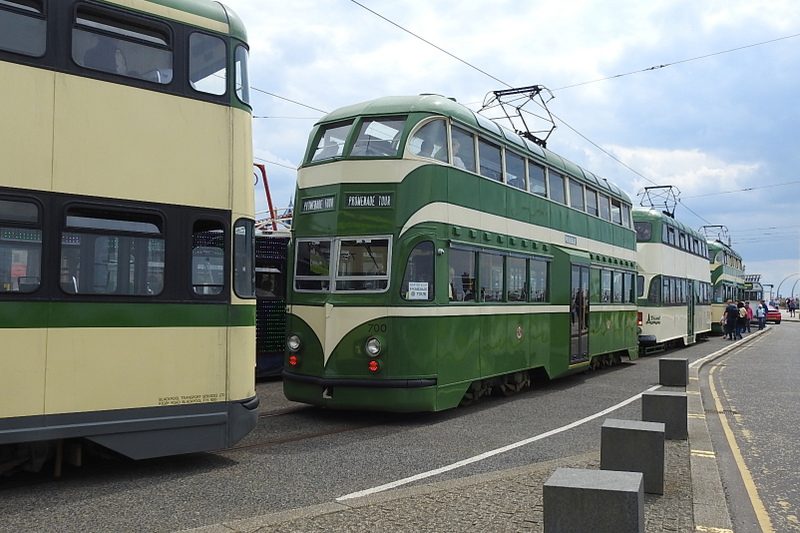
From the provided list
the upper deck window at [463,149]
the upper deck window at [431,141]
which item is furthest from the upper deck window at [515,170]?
the upper deck window at [431,141]

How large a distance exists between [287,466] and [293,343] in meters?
3.01

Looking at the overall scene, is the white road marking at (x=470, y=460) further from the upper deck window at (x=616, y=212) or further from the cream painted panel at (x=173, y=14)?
the upper deck window at (x=616, y=212)

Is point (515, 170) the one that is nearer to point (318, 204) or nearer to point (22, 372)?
point (318, 204)

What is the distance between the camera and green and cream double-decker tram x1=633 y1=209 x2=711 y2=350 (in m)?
22.9

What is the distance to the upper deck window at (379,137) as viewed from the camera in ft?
32.6

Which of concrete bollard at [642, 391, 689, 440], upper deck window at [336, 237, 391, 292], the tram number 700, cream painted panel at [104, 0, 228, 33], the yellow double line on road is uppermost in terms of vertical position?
cream painted panel at [104, 0, 228, 33]

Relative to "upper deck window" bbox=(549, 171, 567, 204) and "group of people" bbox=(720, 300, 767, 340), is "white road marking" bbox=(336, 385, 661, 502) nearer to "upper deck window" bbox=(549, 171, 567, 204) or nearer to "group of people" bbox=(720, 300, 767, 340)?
"upper deck window" bbox=(549, 171, 567, 204)

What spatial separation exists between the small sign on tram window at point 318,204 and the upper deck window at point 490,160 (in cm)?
268

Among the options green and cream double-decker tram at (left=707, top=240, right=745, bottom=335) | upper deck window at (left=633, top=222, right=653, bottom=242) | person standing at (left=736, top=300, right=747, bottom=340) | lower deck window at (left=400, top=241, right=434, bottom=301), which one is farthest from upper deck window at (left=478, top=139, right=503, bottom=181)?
green and cream double-decker tram at (left=707, top=240, right=745, bottom=335)

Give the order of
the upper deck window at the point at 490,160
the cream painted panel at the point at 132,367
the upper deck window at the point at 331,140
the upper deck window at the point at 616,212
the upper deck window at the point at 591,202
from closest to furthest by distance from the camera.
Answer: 1. the cream painted panel at the point at 132,367
2. the upper deck window at the point at 331,140
3. the upper deck window at the point at 490,160
4. the upper deck window at the point at 591,202
5. the upper deck window at the point at 616,212

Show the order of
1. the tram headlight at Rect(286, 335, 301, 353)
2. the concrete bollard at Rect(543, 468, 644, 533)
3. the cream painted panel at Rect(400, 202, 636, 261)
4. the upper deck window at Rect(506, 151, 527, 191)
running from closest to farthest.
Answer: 1. the concrete bollard at Rect(543, 468, 644, 533)
2. the cream painted panel at Rect(400, 202, 636, 261)
3. the tram headlight at Rect(286, 335, 301, 353)
4. the upper deck window at Rect(506, 151, 527, 191)

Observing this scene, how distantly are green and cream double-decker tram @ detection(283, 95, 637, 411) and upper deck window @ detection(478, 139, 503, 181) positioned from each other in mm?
19

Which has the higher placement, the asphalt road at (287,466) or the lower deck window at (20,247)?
the lower deck window at (20,247)

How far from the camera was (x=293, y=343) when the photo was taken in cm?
1004
